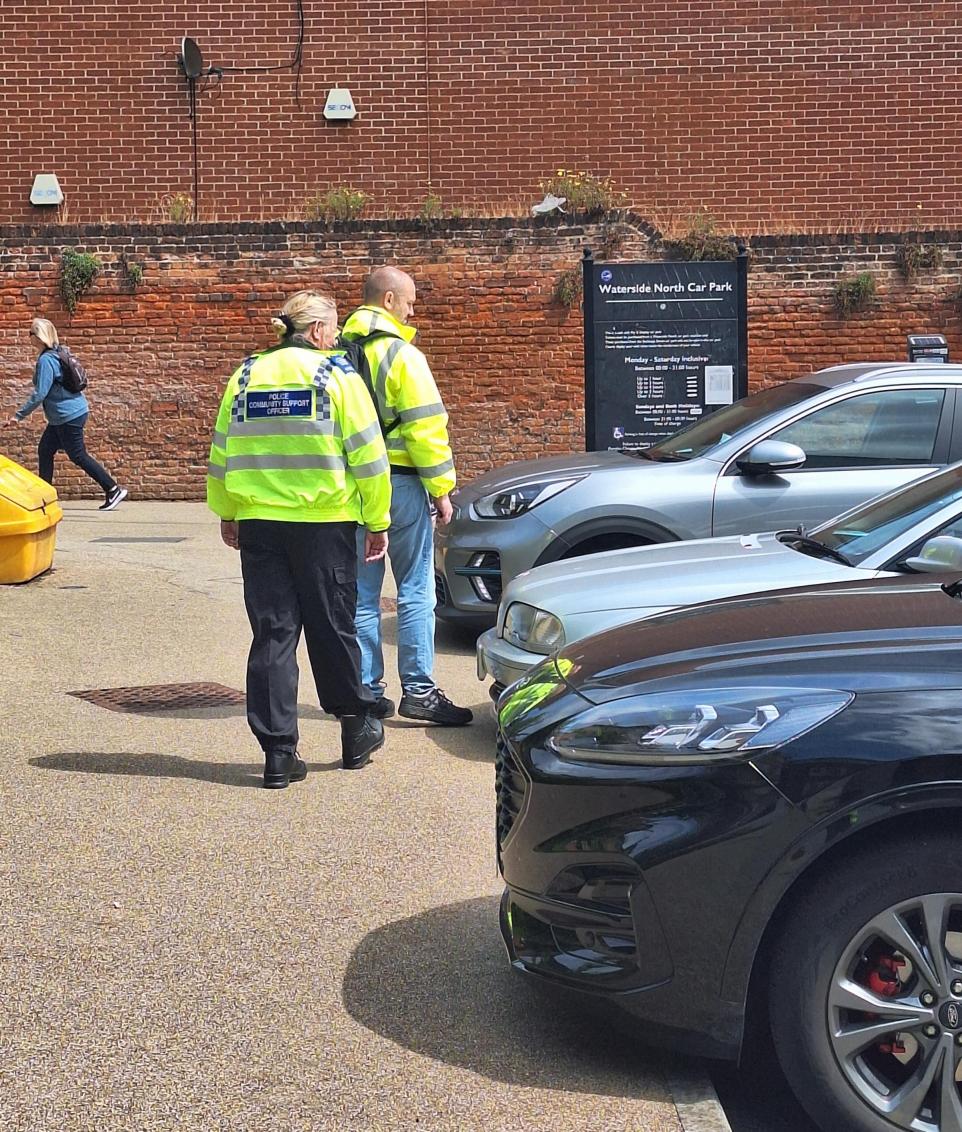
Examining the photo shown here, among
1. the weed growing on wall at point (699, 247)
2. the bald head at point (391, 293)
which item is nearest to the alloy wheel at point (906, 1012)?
the bald head at point (391, 293)

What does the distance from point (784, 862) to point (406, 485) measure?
3.93 meters

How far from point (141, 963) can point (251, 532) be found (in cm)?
215

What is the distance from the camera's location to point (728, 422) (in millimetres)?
9039

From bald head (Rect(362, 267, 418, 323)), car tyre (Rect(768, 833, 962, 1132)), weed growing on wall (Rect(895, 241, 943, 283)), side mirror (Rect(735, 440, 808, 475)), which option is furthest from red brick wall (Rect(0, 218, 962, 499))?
car tyre (Rect(768, 833, 962, 1132))

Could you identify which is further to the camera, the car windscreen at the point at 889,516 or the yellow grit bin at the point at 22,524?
the yellow grit bin at the point at 22,524

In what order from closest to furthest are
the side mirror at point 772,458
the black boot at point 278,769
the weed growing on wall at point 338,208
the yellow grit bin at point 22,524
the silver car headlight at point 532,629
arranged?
the black boot at point 278,769
the silver car headlight at point 532,629
the side mirror at point 772,458
the yellow grit bin at point 22,524
the weed growing on wall at point 338,208

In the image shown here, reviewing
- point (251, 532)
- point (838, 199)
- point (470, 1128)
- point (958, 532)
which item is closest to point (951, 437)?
point (958, 532)

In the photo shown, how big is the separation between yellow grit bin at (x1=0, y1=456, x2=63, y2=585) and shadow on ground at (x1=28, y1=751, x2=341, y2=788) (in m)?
4.02

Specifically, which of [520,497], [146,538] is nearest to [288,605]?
[520,497]

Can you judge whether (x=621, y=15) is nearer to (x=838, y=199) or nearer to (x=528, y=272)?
(x=838, y=199)

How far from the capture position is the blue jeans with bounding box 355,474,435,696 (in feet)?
22.5

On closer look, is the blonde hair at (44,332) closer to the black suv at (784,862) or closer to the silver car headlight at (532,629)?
the silver car headlight at (532,629)

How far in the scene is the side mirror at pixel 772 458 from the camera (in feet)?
25.4

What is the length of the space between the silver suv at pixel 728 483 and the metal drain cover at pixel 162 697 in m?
1.66
